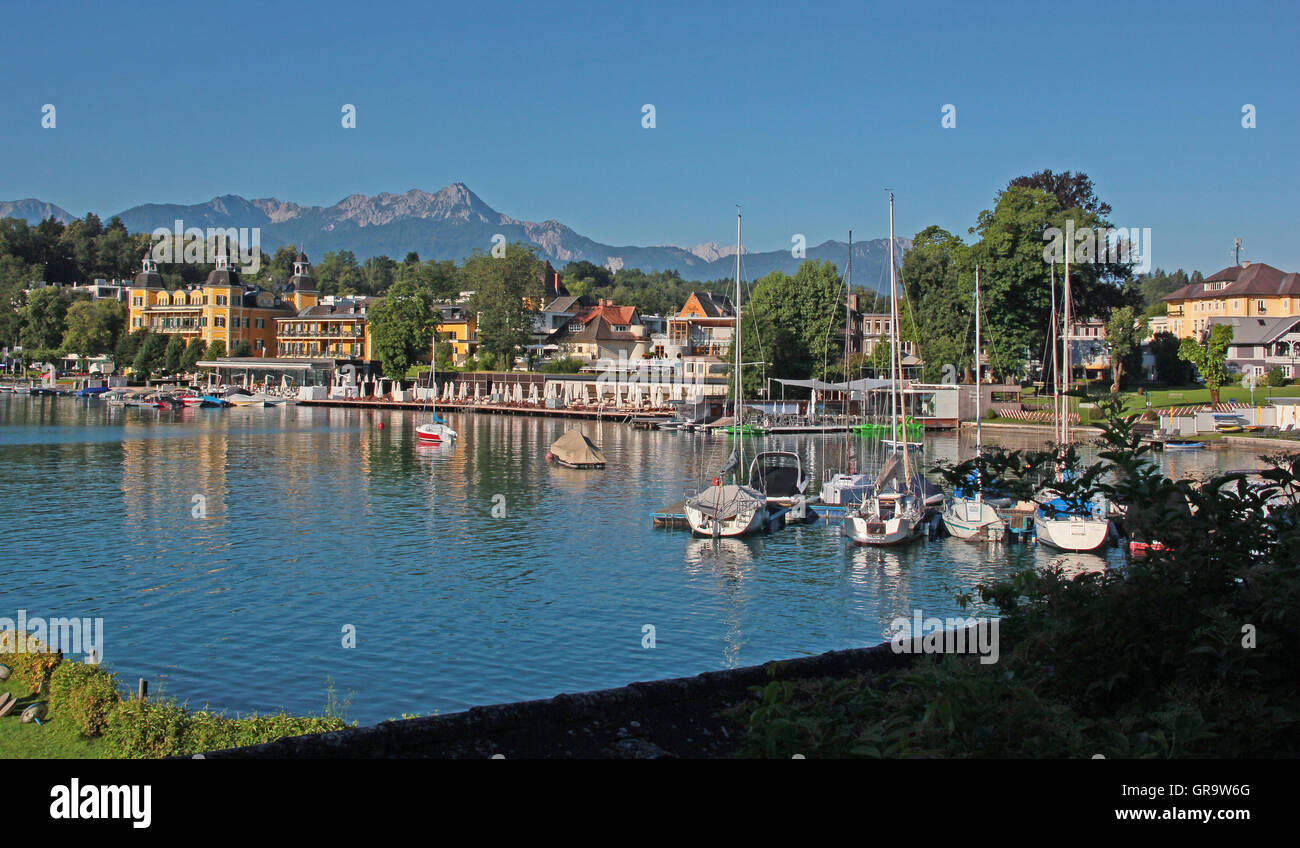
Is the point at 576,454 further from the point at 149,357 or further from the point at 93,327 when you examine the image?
the point at 93,327

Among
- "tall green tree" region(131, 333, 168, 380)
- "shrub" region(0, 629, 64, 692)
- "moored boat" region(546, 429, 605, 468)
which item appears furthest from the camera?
"tall green tree" region(131, 333, 168, 380)

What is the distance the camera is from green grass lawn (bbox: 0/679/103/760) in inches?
535

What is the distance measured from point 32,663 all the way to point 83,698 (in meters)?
2.42

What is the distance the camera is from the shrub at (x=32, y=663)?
15891 millimetres

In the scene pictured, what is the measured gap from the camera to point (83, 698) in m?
14.6

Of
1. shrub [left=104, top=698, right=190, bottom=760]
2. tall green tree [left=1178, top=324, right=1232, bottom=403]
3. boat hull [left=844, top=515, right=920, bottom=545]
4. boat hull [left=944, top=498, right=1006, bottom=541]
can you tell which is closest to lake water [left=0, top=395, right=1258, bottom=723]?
boat hull [left=844, top=515, right=920, bottom=545]

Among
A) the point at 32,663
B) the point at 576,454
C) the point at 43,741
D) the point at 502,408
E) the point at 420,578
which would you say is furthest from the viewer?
the point at 502,408

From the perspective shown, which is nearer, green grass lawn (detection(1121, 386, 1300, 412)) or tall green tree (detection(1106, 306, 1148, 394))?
green grass lawn (detection(1121, 386, 1300, 412))

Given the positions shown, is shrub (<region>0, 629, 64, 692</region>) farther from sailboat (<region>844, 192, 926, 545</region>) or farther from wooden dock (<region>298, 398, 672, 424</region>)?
wooden dock (<region>298, 398, 672, 424</region>)

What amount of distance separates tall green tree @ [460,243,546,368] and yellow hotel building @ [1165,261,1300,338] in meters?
74.3

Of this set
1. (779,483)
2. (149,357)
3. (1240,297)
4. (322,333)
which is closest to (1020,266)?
(1240,297)
